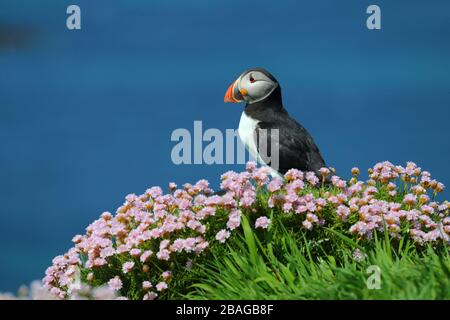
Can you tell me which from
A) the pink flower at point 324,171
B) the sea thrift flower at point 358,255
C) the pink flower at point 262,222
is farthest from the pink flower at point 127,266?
the pink flower at point 324,171

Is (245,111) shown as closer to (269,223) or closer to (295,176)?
(295,176)

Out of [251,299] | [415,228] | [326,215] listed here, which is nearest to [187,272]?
[251,299]

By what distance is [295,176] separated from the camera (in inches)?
255

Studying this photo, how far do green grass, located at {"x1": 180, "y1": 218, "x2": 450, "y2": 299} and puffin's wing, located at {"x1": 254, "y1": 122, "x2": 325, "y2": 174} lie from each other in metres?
2.16

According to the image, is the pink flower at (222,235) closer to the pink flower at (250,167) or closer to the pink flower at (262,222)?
the pink flower at (262,222)

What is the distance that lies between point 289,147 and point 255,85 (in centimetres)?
111

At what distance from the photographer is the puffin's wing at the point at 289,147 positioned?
815 centimetres

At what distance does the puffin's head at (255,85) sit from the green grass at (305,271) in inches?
125

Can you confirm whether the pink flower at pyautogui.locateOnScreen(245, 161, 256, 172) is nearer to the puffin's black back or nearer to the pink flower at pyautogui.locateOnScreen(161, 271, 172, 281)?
the pink flower at pyautogui.locateOnScreen(161, 271, 172, 281)

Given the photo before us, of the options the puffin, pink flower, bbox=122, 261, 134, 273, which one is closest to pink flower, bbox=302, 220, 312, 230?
pink flower, bbox=122, 261, 134, 273

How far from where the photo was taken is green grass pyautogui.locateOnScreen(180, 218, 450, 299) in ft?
15.0

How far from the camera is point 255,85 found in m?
8.80

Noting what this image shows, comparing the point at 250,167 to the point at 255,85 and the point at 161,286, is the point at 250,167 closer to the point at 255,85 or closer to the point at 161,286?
the point at 161,286
